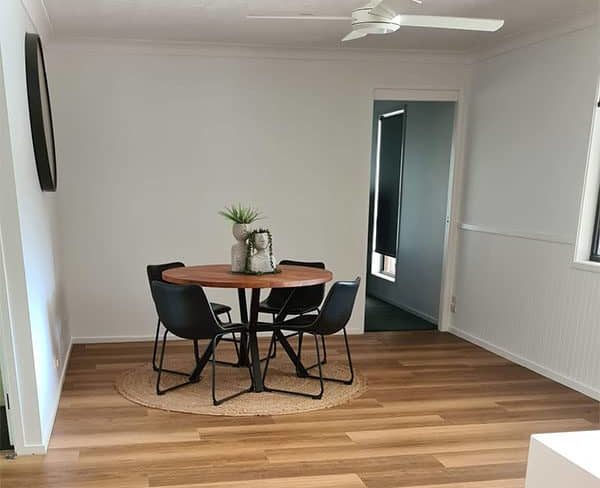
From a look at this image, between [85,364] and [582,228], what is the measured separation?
12.1ft

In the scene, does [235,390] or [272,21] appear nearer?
[235,390]

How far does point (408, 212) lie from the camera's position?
564 cm

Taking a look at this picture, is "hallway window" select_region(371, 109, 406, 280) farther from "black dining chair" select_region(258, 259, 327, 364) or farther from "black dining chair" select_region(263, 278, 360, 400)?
"black dining chair" select_region(263, 278, 360, 400)

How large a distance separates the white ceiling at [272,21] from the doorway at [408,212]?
1.00 m

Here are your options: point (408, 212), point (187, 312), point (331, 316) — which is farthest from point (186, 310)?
point (408, 212)

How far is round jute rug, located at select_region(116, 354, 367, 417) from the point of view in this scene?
10.2ft

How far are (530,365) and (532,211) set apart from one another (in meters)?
1.18

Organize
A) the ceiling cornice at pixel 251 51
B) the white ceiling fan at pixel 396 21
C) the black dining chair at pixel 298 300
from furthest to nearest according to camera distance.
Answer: the ceiling cornice at pixel 251 51
the black dining chair at pixel 298 300
the white ceiling fan at pixel 396 21

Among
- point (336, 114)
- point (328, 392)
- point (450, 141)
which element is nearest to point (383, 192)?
point (450, 141)

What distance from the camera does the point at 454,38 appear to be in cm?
400

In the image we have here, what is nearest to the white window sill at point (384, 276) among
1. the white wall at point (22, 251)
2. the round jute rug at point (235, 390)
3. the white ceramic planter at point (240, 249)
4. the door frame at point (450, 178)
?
the door frame at point (450, 178)

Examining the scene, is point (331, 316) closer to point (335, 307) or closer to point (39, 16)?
point (335, 307)

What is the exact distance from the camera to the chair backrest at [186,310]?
2.98 meters

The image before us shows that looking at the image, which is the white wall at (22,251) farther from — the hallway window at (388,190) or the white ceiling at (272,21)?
the hallway window at (388,190)
